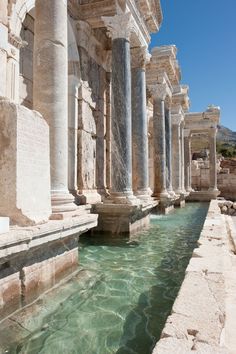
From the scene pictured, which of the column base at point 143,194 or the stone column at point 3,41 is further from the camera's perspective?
the column base at point 143,194

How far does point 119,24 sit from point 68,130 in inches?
136

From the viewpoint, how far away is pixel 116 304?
13.2ft

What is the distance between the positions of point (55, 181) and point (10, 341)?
296 centimetres

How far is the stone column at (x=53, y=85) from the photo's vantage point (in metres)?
5.53

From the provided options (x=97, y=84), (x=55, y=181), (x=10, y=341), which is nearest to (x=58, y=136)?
(x=55, y=181)

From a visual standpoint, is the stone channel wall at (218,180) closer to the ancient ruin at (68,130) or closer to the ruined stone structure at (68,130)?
the ancient ruin at (68,130)

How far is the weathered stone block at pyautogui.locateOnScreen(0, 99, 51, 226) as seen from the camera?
3844 mm

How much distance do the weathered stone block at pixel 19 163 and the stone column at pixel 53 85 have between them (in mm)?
1339

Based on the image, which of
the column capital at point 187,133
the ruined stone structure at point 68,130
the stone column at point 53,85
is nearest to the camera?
the ruined stone structure at point 68,130

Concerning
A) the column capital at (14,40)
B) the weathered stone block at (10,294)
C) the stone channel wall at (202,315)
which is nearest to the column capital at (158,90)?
the column capital at (14,40)

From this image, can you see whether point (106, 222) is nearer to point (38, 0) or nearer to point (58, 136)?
point (58, 136)

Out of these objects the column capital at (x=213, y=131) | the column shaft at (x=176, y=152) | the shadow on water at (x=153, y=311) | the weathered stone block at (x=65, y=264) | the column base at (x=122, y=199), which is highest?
the column capital at (x=213, y=131)

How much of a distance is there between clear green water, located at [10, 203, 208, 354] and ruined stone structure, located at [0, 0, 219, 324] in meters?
0.52

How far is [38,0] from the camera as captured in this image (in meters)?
5.74
